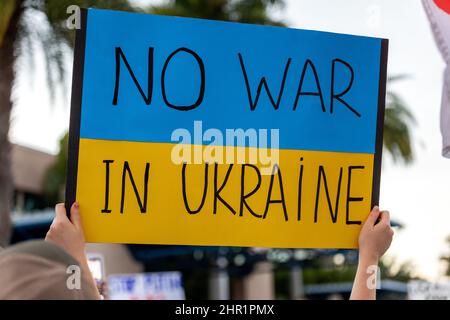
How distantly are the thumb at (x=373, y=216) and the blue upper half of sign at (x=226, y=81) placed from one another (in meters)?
0.21

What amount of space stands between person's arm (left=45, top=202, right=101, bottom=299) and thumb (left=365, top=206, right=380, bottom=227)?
33.6 inches

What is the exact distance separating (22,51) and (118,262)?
1095cm

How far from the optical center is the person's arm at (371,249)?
77.7 inches

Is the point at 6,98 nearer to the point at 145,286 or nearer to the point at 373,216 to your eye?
the point at 145,286

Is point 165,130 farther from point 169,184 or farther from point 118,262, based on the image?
point 118,262

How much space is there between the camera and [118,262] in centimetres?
2184

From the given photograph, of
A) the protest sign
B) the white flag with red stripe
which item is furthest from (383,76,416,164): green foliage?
the white flag with red stripe

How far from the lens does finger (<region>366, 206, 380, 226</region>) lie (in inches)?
93.4

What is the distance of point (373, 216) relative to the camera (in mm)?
2395

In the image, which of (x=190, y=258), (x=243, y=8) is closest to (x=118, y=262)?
(x=190, y=258)

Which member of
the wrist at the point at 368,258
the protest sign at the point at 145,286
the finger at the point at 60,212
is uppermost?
the finger at the point at 60,212

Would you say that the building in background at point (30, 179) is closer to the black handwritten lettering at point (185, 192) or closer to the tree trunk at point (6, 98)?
the tree trunk at point (6, 98)

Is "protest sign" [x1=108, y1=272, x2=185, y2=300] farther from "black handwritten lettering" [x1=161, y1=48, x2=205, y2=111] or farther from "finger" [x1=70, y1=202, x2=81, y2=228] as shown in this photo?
"finger" [x1=70, y1=202, x2=81, y2=228]

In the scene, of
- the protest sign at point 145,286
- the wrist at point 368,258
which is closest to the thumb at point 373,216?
the wrist at point 368,258
